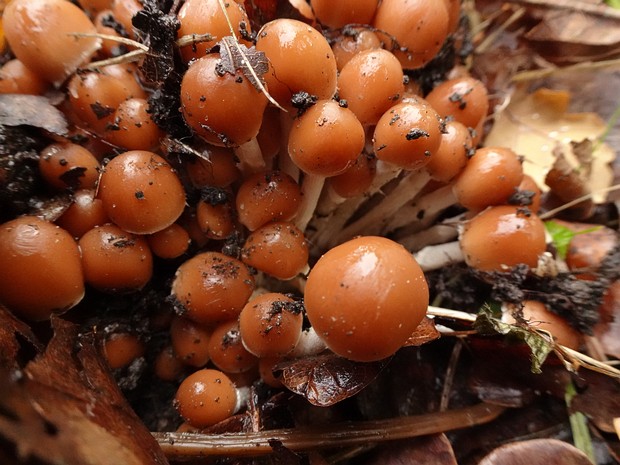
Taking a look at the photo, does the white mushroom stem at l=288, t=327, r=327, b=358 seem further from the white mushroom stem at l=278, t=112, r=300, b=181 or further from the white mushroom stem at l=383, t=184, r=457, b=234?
the white mushroom stem at l=383, t=184, r=457, b=234

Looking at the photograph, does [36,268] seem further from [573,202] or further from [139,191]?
[573,202]

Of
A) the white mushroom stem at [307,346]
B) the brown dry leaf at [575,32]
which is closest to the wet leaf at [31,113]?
the white mushroom stem at [307,346]

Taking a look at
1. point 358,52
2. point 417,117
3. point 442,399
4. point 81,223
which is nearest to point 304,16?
point 358,52

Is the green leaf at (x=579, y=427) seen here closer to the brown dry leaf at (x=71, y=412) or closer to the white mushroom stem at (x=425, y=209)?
the white mushroom stem at (x=425, y=209)

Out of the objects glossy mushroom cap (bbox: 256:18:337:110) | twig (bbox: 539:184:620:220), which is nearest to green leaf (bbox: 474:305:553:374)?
twig (bbox: 539:184:620:220)

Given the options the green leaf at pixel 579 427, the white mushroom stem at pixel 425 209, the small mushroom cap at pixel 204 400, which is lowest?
the green leaf at pixel 579 427

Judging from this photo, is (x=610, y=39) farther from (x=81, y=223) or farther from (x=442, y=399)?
(x=81, y=223)
